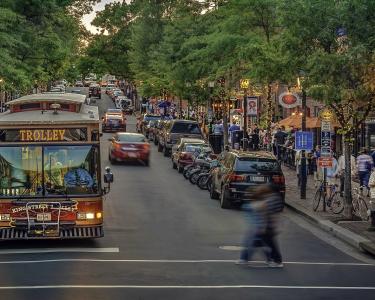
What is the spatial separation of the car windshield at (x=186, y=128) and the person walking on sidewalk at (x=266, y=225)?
1263 inches

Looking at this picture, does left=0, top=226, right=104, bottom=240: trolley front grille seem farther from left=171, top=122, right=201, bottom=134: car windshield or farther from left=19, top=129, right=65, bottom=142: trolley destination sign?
left=171, top=122, right=201, bottom=134: car windshield

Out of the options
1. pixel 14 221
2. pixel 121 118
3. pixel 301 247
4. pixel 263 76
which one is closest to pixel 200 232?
pixel 301 247

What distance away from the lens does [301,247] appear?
765 inches

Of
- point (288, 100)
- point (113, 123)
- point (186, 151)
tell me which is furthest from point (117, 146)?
point (113, 123)

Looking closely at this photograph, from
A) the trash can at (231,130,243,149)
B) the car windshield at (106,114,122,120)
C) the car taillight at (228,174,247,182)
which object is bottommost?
the car taillight at (228,174,247,182)

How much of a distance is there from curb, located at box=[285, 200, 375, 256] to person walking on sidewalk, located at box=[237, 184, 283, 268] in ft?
10.8

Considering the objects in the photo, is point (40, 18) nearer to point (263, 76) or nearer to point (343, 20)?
point (263, 76)

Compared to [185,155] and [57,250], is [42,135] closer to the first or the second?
[57,250]

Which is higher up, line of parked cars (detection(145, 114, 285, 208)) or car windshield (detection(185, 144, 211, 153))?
car windshield (detection(185, 144, 211, 153))

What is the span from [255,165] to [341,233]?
19.1 ft

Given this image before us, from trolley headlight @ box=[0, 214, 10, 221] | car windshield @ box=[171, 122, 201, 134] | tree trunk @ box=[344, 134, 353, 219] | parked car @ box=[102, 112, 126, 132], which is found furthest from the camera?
parked car @ box=[102, 112, 126, 132]

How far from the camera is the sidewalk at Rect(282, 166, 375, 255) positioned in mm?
19828

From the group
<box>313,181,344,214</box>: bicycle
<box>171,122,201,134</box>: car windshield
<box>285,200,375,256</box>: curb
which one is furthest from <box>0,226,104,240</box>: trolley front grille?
<box>171,122,201,134</box>: car windshield

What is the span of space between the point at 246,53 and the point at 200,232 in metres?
14.2
